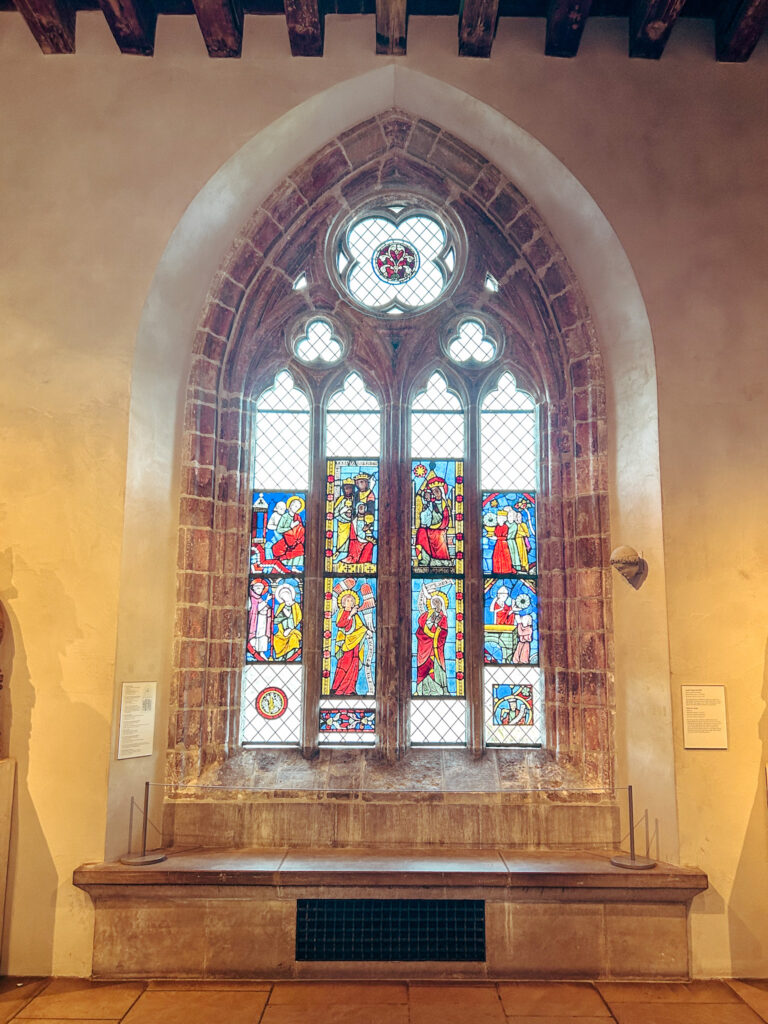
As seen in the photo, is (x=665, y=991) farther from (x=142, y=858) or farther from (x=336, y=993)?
(x=142, y=858)

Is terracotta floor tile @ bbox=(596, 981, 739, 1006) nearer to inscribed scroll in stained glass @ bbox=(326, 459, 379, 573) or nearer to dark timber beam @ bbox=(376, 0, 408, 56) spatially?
inscribed scroll in stained glass @ bbox=(326, 459, 379, 573)

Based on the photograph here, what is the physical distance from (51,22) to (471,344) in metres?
3.44

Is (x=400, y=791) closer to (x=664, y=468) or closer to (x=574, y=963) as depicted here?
(x=574, y=963)

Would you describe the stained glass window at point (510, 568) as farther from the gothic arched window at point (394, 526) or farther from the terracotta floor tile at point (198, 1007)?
the terracotta floor tile at point (198, 1007)

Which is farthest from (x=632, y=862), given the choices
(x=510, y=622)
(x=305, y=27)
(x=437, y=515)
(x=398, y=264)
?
(x=305, y=27)

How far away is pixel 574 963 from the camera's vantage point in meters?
4.36

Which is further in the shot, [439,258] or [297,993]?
[439,258]

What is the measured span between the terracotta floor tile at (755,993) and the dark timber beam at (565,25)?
567 cm

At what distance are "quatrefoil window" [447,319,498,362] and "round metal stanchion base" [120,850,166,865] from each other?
382 cm

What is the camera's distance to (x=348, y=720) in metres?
5.52

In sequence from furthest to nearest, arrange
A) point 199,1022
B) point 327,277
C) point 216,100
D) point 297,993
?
point 327,277 < point 216,100 < point 297,993 < point 199,1022

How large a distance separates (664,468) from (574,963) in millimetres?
2810

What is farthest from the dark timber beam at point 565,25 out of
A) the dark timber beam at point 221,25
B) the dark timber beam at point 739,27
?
the dark timber beam at point 221,25

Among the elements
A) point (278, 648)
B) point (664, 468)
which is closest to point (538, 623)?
point (664, 468)
